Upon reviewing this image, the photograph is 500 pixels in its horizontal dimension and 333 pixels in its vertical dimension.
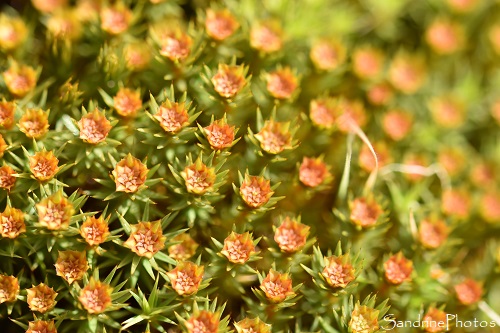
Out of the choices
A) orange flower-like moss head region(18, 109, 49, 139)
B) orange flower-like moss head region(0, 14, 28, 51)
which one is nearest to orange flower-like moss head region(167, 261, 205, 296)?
orange flower-like moss head region(18, 109, 49, 139)

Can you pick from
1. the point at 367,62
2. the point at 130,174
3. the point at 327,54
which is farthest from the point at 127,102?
the point at 367,62

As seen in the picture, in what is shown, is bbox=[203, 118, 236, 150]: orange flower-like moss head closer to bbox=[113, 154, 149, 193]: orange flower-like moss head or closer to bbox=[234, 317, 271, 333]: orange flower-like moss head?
bbox=[113, 154, 149, 193]: orange flower-like moss head

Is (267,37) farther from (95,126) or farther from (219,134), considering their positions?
(95,126)

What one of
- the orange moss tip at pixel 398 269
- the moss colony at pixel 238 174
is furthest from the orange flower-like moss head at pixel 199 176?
the orange moss tip at pixel 398 269

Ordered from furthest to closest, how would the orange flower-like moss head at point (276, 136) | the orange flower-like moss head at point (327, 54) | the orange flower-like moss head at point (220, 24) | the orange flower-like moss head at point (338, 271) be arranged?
the orange flower-like moss head at point (327, 54)
the orange flower-like moss head at point (220, 24)
the orange flower-like moss head at point (276, 136)
the orange flower-like moss head at point (338, 271)

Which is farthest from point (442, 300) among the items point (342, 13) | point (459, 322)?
point (342, 13)

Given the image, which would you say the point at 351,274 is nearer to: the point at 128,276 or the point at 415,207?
the point at 415,207

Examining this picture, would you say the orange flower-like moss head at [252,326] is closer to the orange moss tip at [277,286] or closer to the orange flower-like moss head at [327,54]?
the orange moss tip at [277,286]
